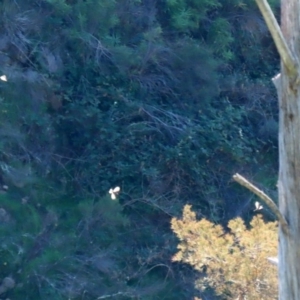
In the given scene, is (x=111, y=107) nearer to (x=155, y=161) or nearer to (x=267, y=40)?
(x=155, y=161)

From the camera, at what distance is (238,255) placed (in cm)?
582

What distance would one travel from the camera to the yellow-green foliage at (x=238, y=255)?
577cm

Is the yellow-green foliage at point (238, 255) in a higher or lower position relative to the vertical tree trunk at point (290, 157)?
lower

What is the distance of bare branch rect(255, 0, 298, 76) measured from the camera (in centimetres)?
324

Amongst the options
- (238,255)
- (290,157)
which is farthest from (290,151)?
(238,255)

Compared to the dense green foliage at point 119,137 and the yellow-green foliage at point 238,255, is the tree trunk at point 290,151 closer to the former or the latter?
the yellow-green foliage at point 238,255

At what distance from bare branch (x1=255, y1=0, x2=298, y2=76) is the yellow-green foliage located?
8.17 ft

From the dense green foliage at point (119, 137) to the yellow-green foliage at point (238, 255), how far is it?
3.34 metres

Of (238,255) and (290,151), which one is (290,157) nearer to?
(290,151)

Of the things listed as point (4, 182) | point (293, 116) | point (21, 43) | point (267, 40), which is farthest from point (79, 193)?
point (293, 116)

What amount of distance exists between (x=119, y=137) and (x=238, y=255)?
5.03m

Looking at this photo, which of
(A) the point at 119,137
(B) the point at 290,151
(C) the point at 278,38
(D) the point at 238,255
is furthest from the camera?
(A) the point at 119,137

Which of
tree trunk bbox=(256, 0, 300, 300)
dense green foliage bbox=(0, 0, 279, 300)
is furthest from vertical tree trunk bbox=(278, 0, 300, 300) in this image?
dense green foliage bbox=(0, 0, 279, 300)

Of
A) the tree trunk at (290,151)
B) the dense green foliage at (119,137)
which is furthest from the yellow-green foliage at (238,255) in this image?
the dense green foliage at (119,137)
